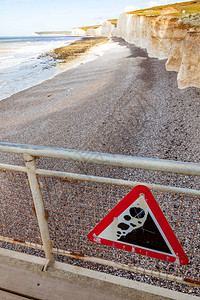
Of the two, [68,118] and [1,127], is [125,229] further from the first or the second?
[1,127]

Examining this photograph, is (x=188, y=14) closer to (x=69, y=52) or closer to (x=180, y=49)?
(x=180, y=49)

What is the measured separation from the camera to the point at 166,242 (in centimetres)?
182

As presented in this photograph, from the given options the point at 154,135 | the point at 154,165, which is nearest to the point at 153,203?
the point at 154,165

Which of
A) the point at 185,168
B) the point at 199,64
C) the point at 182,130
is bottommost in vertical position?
the point at 185,168

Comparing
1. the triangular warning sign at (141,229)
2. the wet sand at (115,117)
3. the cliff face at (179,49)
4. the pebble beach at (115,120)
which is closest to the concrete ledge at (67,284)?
the triangular warning sign at (141,229)

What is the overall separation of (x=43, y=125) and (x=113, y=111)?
3529mm

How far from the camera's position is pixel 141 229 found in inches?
72.6

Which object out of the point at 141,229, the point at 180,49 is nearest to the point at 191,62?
the point at 180,49

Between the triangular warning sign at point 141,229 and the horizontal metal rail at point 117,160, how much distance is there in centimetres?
22

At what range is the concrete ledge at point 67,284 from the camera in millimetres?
2076

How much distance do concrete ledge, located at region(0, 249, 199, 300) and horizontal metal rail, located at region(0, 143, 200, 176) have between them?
138 centimetres

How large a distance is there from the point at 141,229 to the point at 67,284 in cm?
107

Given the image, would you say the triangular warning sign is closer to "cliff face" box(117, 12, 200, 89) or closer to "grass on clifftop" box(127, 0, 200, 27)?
"cliff face" box(117, 12, 200, 89)

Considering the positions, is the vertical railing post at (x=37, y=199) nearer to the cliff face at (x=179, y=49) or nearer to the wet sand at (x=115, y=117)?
the wet sand at (x=115, y=117)
